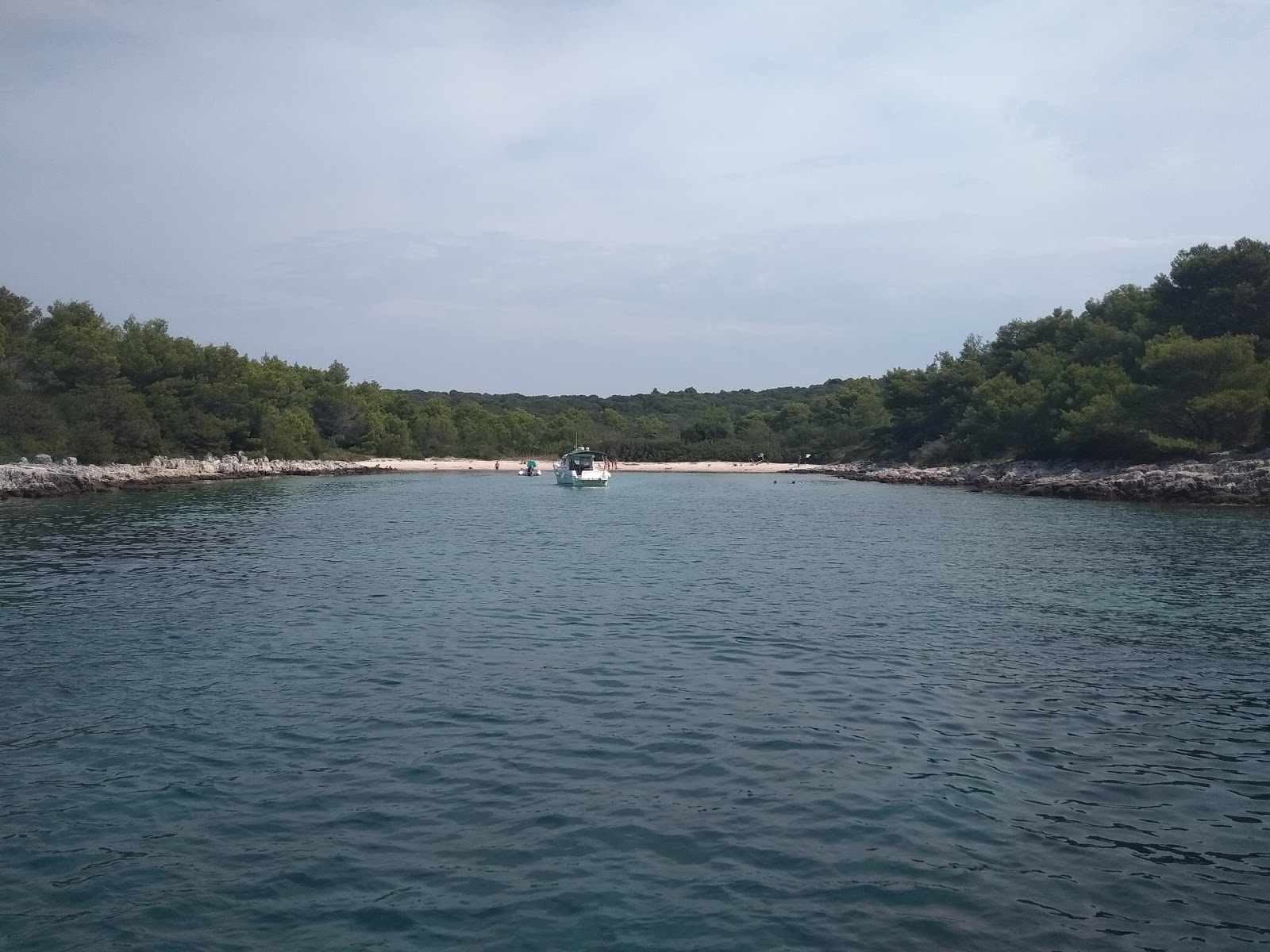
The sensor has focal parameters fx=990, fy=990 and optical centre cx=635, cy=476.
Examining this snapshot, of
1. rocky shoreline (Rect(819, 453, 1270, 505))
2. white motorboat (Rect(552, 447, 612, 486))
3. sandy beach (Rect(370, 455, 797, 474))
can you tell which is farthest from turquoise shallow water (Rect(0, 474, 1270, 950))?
sandy beach (Rect(370, 455, 797, 474))

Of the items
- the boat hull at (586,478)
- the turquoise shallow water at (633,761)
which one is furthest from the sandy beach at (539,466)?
the turquoise shallow water at (633,761)

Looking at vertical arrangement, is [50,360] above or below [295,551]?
above

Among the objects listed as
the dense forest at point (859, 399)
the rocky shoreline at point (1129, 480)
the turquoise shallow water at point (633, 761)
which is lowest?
the turquoise shallow water at point (633, 761)

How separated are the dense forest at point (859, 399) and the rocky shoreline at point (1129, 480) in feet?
6.07

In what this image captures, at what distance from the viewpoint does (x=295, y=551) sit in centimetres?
2819

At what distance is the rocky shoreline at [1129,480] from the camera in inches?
1706

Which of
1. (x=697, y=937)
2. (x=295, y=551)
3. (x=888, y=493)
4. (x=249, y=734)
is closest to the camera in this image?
(x=697, y=937)

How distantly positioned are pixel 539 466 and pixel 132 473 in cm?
5568

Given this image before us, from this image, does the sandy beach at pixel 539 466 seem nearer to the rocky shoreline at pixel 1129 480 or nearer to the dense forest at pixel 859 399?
the dense forest at pixel 859 399

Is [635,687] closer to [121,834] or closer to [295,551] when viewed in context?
[121,834]

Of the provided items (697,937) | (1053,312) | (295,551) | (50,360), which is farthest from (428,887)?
(1053,312)

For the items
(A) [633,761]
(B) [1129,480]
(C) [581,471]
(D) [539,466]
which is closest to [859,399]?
(D) [539,466]

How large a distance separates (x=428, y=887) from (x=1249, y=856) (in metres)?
6.49

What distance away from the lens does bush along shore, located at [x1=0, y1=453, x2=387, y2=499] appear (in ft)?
153
